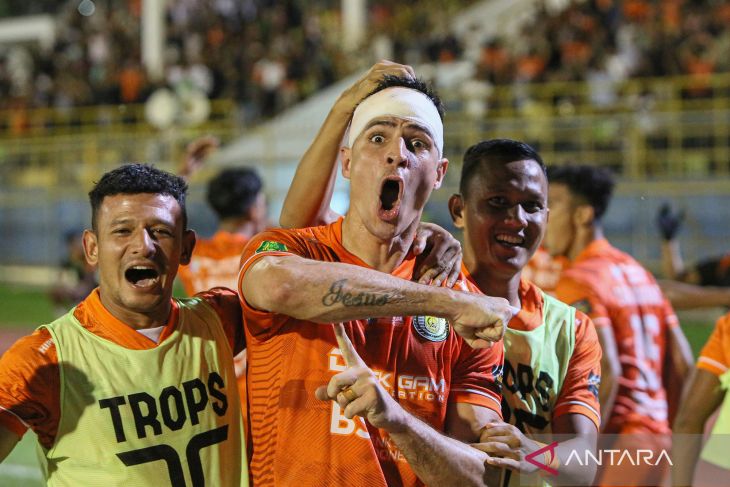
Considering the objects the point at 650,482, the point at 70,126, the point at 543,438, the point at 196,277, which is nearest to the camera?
the point at 543,438

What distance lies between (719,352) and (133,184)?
106 inches

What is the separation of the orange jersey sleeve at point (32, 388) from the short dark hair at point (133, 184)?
556 mm

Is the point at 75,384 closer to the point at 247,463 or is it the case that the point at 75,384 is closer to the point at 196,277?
the point at 247,463

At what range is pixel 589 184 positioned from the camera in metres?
6.09

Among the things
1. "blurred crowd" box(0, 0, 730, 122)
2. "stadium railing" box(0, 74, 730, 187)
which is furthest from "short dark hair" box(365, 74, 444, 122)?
"blurred crowd" box(0, 0, 730, 122)

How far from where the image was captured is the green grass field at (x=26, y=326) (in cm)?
842

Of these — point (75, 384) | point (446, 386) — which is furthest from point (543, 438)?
point (75, 384)

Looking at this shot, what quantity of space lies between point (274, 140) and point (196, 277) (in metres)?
13.8

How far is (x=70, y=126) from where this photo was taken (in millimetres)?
25812

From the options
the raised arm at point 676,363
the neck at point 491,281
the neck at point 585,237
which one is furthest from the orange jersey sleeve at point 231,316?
the raised arm at point 676,363

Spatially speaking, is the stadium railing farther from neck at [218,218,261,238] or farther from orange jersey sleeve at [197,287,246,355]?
orange jersey sleeve at [197,287,246,355]

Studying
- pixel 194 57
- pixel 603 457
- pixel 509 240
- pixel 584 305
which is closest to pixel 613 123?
pixel 194 57

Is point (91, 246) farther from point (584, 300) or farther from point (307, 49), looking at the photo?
point (307, 49)

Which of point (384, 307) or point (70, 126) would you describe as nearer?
point (384, 307)
